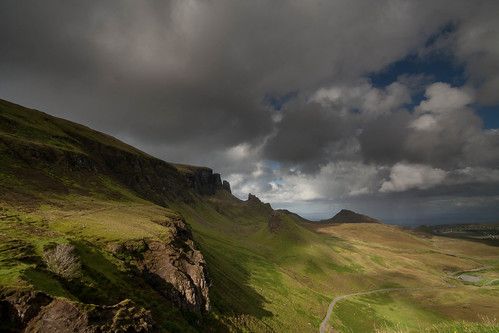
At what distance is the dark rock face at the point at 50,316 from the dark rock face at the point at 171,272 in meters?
19.8

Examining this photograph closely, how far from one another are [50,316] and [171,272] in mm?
25610

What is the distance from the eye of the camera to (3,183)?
60.8 metres

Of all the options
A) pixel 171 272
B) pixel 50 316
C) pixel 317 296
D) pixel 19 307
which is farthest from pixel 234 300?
pixel 317 296

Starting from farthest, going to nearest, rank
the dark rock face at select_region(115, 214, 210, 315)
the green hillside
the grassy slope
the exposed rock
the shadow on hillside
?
the grassy slope → the shadow on hillside → the dark rock face at select_region(115, 214, 210, 315) → the green hillside → the exposed rock

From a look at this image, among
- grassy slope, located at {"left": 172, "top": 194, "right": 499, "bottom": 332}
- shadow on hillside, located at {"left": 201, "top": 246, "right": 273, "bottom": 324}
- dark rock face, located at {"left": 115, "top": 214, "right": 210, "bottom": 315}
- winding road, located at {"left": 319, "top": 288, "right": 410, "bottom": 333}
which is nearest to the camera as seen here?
dark rock face, located at {"left": 115, "top": 214, "right": 210, "bottom": 315}

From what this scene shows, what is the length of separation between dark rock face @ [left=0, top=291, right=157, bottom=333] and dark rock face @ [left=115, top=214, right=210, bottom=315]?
19.8 metres

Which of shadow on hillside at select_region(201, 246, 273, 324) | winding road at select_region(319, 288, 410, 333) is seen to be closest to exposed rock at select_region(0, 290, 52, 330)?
shadow on hillside at select_region(201, 246, 273, 324)

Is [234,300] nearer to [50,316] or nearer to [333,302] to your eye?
[50,316]

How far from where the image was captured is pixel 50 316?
21328 mm

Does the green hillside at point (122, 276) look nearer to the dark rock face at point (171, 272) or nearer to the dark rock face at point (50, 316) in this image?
the dark rock face at point (50, 316)

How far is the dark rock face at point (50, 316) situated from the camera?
2067 cm

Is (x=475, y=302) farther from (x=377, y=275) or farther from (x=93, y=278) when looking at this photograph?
(x=93, y=278)

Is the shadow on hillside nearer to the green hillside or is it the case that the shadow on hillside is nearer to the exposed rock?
the green hillside

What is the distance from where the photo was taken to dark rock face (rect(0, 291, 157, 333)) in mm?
20672
